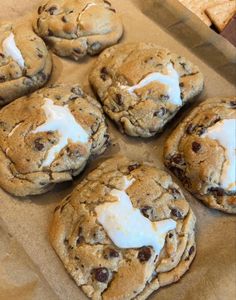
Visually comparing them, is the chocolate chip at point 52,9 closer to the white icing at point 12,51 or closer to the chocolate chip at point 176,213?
the white icing at point 12,51

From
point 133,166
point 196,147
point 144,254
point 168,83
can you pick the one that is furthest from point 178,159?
point 144,254

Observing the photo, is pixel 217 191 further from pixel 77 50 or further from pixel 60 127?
pixel 77 50

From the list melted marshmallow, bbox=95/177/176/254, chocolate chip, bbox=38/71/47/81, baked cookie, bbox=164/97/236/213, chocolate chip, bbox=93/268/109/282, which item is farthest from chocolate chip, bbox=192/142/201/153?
chocolate chip, bbox=38/71/47/81

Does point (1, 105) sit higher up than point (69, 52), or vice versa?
point (69, 52)

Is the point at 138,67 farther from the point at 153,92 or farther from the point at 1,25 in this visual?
the point at 1,25

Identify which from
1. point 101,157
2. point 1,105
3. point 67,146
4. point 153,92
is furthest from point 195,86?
point 1,105

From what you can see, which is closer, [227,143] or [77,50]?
[227,143]

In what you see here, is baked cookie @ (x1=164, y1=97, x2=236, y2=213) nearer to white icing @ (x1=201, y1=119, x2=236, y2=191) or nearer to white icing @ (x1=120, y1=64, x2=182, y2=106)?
white icing @ (x1=201, y1=119, x2=236, y2=191)
